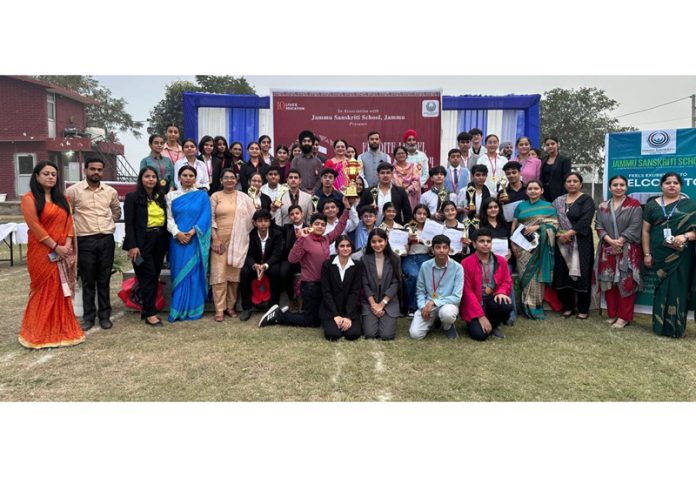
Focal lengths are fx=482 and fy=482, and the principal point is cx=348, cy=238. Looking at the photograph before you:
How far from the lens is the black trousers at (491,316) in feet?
15.2

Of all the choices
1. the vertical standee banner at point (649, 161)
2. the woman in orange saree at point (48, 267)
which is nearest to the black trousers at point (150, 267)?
the woman in orange saree at point (48, 267)

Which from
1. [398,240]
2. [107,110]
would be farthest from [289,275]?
[107,110]

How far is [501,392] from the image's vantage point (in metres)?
3.40

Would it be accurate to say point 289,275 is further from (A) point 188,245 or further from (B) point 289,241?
(A) point 188,245

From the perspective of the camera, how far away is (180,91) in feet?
89.2

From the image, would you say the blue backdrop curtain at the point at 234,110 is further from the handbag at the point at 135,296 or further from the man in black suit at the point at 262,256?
the handbag at the point at 135,296

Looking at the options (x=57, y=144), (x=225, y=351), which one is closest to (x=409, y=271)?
(x=225, y=351)

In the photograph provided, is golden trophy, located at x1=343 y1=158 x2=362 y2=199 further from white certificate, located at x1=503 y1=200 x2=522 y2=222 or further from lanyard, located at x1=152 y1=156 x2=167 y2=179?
lanyard, located at x1=152 y1=156 x2=167 y2=179

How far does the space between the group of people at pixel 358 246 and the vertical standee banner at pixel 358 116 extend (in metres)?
1.95

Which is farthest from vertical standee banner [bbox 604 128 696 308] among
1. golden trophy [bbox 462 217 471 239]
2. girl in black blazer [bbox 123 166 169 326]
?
girl in black blazer [bbox 123 166 169 326]

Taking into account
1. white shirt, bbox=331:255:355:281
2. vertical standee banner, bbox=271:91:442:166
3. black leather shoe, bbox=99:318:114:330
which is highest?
vertical standee banner, bbox=271:91:442:166

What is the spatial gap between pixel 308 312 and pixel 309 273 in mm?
423

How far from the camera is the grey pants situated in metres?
4.69

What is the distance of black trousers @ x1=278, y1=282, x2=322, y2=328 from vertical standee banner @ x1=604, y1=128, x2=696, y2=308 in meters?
3.59
